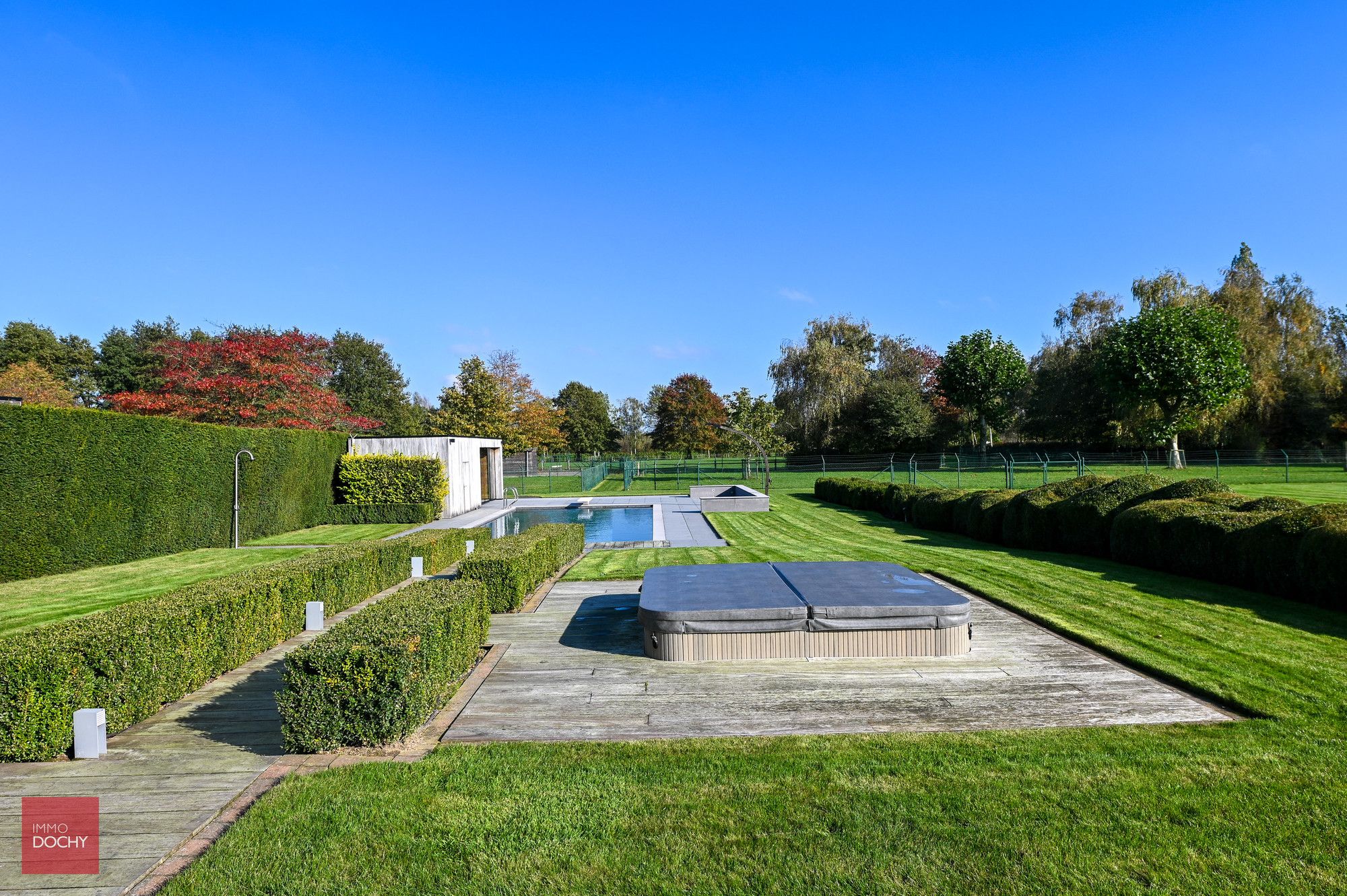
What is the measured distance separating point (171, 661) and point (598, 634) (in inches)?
131

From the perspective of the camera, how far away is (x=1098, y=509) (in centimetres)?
1095

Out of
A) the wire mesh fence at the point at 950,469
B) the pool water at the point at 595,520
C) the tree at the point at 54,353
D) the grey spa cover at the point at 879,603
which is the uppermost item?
the tree at the point at 54,353

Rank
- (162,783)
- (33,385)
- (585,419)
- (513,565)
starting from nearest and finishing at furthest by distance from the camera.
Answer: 1. (162,783)
2. (513,565)
3. (33,385)
4. (585,419)

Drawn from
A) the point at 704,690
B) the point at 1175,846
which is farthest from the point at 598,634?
the point at 1175,846

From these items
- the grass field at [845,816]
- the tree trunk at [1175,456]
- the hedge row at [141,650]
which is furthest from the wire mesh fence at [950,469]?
the grass field at [845,816]

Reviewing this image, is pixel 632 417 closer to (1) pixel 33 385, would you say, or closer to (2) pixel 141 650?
(1) pixel 33 385

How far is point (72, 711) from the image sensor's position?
4.23 meters

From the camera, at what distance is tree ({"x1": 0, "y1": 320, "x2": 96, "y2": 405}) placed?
38.6 m

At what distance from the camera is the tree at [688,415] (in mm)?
53562

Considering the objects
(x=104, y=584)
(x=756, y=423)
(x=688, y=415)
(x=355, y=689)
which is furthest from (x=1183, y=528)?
(x=688, y=415)

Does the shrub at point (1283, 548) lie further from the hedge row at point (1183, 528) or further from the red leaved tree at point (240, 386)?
the red leaved tree at point (240, 386)

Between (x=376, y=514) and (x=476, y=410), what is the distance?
21283mm

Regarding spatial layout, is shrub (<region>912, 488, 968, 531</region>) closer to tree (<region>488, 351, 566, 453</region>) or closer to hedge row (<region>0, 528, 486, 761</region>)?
hedge row (<region>0, 528, 486, 761</region>)

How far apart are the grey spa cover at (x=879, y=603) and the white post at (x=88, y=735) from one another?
15.7 ft
